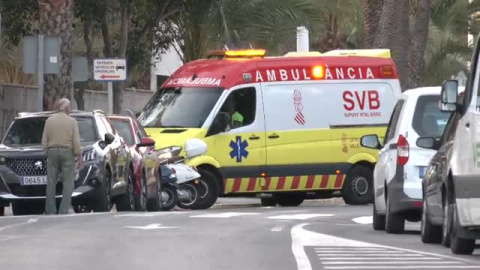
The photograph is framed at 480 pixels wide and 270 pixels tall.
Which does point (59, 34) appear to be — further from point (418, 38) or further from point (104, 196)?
point (418, 38)

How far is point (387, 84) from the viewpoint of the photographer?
28938mm

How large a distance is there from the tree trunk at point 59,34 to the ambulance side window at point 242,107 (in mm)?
3865

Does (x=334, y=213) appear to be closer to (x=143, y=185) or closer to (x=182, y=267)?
(x=143, y=185)

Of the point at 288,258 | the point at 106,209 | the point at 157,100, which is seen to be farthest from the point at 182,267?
the point at 157,100

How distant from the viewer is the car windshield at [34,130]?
24500 millimetres

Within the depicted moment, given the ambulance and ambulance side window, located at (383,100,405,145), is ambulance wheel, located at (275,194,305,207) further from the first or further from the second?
ambulance side window, located at (383,100,405,145)

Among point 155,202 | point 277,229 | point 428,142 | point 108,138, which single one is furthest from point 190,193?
point 428,142

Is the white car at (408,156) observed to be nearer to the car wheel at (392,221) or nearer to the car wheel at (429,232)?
the car wheel at (392,221)

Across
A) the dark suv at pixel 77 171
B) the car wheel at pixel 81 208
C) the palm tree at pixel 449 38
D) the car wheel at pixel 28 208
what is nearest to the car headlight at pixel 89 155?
the dark suv at pixel 77 171

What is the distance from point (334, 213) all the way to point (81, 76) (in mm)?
7638

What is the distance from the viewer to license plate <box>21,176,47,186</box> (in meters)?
23.8

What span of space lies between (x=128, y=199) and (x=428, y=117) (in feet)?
26.4

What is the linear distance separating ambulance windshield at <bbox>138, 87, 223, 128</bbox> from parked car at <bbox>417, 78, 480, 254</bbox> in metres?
11.3

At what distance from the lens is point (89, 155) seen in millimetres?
23891
